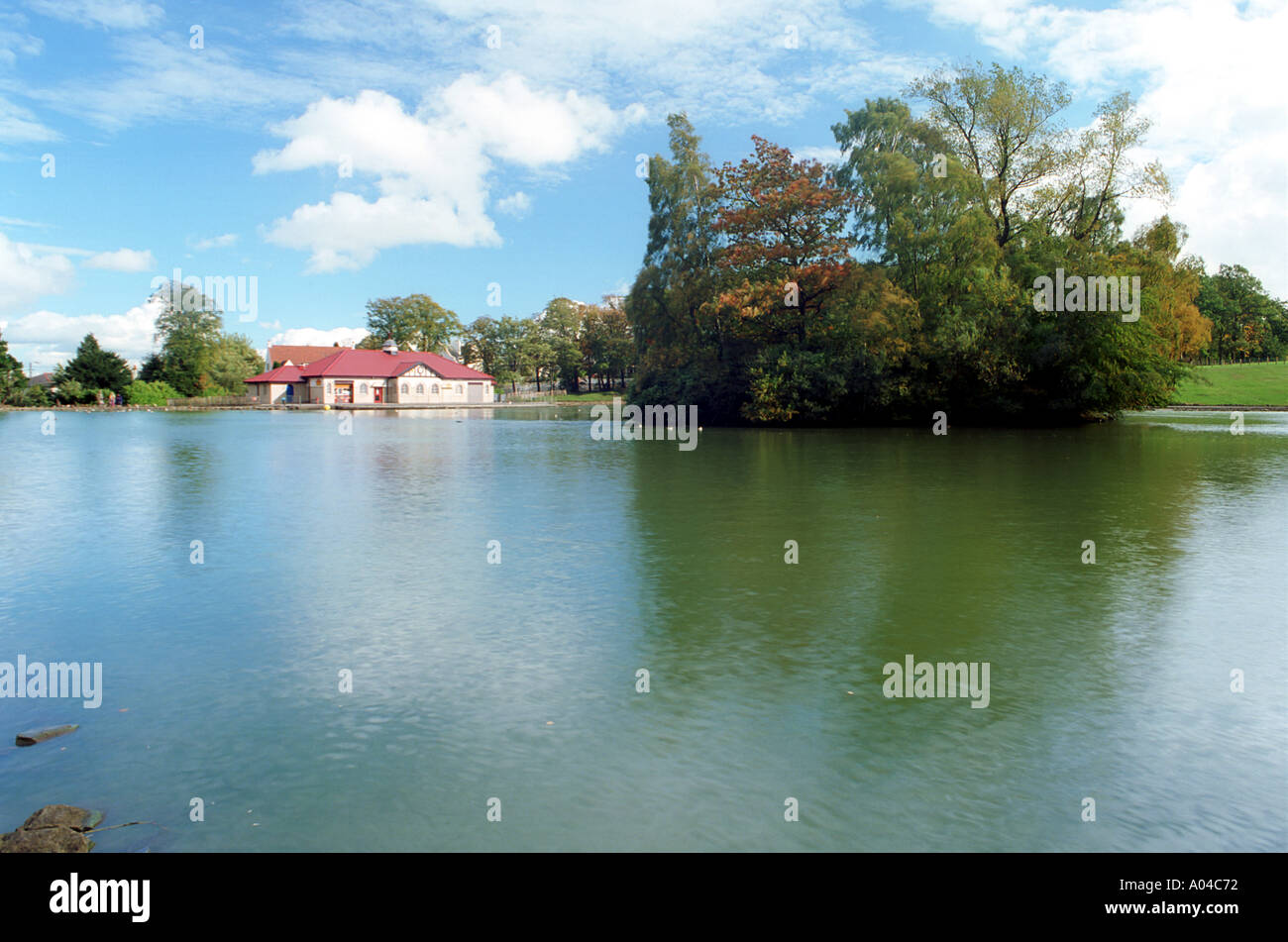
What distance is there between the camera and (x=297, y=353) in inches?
4665

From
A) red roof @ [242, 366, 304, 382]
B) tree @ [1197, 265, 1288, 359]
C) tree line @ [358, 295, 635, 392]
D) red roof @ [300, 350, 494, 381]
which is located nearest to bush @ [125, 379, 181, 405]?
red roof @ [242, 366, 304, 382]

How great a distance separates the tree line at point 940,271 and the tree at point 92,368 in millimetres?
62889

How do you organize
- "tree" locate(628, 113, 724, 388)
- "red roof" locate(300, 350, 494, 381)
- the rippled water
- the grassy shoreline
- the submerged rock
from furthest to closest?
"red roof" locate(300, 350, 494, 381)
the grassy shoreline
"tree" locate(628, 113, 724, 388)
the rippled water
the submerged rock

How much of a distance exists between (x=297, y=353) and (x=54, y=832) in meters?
124

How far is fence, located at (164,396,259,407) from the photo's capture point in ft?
266

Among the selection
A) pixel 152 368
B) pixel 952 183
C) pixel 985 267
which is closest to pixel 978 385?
pixel 985 267

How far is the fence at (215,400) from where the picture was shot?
81.1 meters

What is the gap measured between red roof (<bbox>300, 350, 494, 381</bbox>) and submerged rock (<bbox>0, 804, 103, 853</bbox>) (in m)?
83.7

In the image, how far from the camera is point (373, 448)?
99.6 ft

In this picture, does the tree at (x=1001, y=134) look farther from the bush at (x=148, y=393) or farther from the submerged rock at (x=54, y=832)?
the bush at (x=148, y=393)

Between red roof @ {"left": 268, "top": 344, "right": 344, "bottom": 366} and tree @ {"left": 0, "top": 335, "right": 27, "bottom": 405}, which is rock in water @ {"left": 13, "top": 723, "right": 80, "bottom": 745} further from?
red roof @ {"left": 268, "top": 344, "right": 344, "bottom": 366}

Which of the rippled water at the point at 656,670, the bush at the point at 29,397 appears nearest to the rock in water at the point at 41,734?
the rippled water at the point at 656,670

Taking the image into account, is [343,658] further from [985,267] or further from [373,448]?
[985,267]
